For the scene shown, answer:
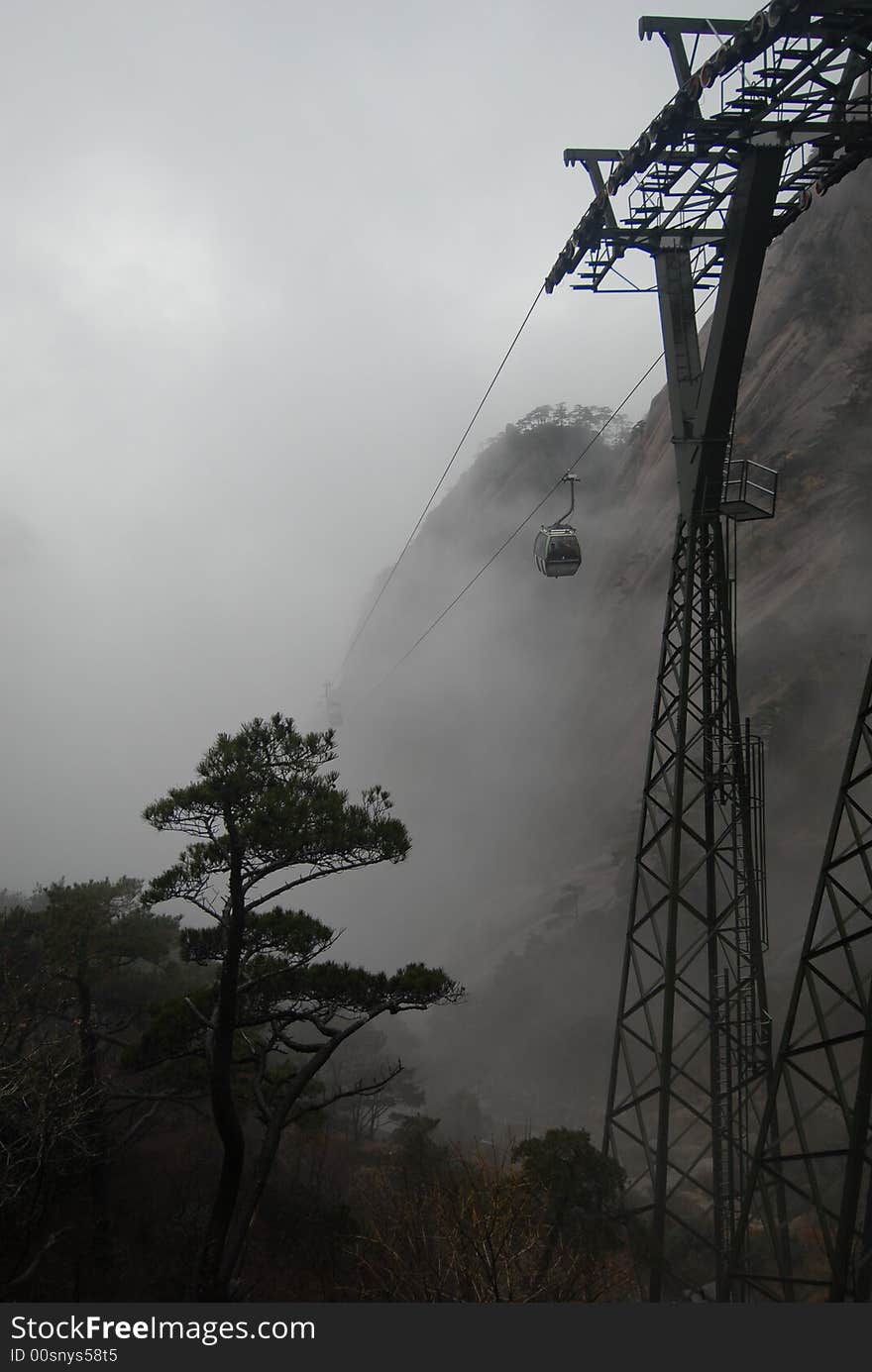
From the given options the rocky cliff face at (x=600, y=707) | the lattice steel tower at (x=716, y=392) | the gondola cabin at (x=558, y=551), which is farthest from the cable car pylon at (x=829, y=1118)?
the gondola cabin at (x=558, y=551)

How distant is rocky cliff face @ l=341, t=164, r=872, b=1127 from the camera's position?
32.0 metres

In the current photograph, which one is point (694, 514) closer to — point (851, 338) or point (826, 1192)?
point (826, 1192)

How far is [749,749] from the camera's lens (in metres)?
8.87

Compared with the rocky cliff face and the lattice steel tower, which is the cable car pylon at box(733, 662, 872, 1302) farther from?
the rocky cliff face

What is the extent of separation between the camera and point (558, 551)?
12203 millimetres

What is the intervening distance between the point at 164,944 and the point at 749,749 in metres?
9.99

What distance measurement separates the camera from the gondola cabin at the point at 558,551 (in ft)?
39.9

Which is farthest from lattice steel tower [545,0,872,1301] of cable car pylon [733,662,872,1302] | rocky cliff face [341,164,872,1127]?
rocky cliff face [341,164,872,1127]

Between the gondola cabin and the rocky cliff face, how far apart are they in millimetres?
19362

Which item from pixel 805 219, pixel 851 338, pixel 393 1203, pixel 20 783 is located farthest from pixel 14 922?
pixel 20 783

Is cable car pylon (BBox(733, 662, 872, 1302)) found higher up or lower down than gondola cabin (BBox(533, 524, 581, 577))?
lower down

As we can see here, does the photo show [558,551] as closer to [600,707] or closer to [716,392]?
[716,392]

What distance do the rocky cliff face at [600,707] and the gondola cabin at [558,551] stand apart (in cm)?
1936

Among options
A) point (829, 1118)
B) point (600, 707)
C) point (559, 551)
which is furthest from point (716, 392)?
point (600, 707)
